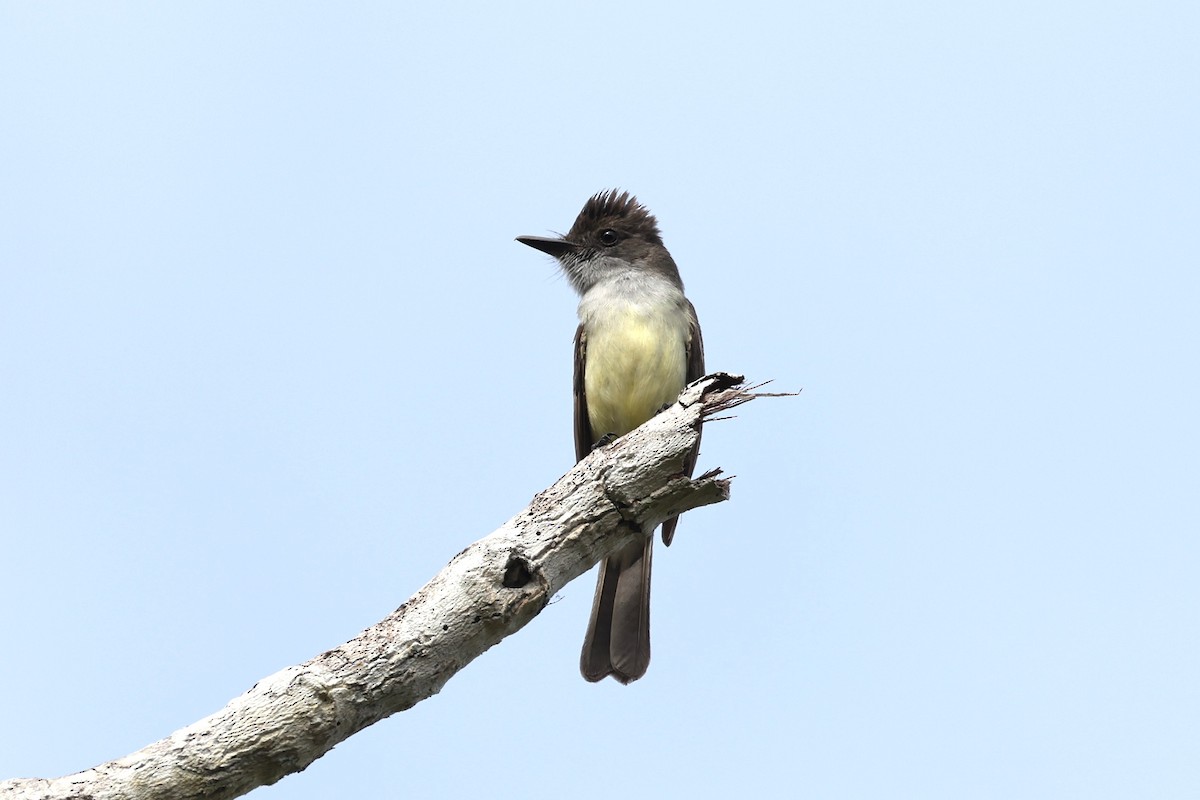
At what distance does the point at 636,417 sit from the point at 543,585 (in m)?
2.43

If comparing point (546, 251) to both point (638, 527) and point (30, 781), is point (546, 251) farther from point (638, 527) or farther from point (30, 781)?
point (30, 781)

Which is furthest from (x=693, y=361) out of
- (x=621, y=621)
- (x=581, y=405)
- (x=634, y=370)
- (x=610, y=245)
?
(x=621, y=621)

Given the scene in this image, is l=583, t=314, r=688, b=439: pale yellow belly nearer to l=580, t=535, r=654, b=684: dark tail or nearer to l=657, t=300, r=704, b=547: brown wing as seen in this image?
l=657, t=300, r=704, b=547: brown wing

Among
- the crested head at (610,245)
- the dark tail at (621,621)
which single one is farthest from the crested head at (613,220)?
the dark tail at (621,621)

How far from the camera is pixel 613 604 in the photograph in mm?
7633

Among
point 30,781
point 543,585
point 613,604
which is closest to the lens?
point 30,781

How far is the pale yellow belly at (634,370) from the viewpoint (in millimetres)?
7746

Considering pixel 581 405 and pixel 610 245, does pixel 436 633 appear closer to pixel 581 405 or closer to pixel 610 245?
pixel 581 405

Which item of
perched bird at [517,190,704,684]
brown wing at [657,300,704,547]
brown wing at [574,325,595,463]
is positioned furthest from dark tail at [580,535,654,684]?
brown wing at [574,325,595,463]

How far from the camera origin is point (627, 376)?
7.77m

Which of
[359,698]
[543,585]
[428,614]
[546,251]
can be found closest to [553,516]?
[543,585]

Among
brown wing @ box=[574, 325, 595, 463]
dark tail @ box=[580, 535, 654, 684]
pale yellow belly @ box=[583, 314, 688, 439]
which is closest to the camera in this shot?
dark tail @ box=[580, 535, 654, 684]

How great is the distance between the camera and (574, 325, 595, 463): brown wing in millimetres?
8148

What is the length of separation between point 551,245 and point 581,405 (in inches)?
53.7
